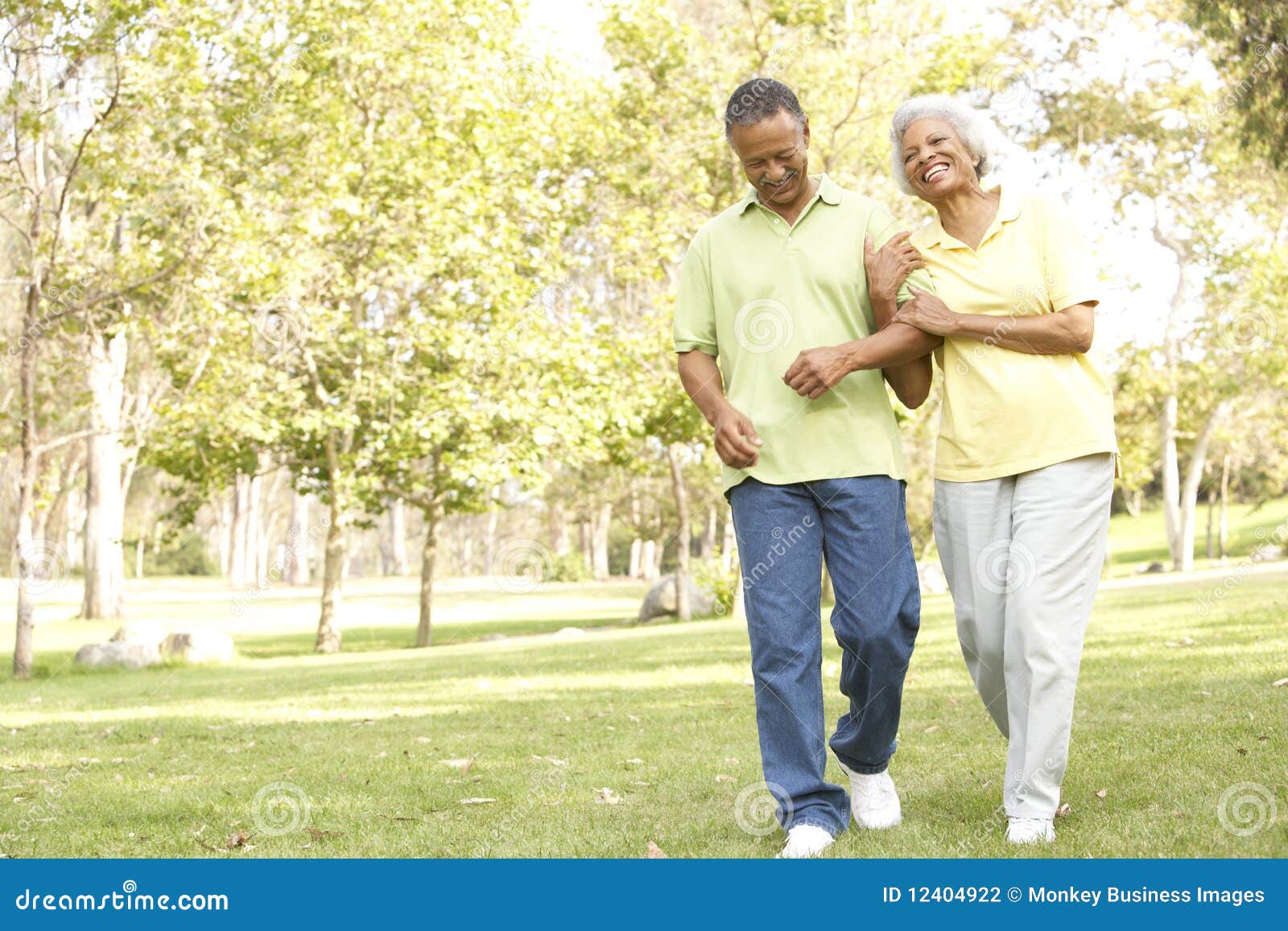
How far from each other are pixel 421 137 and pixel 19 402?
7651 mm

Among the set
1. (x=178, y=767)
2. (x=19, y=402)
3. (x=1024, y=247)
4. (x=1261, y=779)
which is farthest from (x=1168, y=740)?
(x=19, y=402)

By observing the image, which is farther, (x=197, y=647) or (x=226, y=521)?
(x=226, y=521)

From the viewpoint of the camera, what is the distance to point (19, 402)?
16.4 metres

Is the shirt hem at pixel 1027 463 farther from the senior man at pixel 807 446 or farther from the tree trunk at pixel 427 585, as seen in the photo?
the tree trunk at pixel 427 585

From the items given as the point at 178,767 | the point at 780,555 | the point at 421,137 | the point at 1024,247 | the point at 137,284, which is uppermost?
the point at 421,137

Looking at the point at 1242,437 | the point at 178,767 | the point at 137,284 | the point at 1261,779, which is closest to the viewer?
the point at 1261,779

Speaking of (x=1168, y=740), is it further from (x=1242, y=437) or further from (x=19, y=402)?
(x=1242, y=437)

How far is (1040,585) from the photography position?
13.9ft

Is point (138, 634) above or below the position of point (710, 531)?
below

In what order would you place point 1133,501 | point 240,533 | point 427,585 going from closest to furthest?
point 427,585 < point 240,533 < point 1133,501

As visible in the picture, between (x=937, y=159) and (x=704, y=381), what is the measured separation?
1083mm
